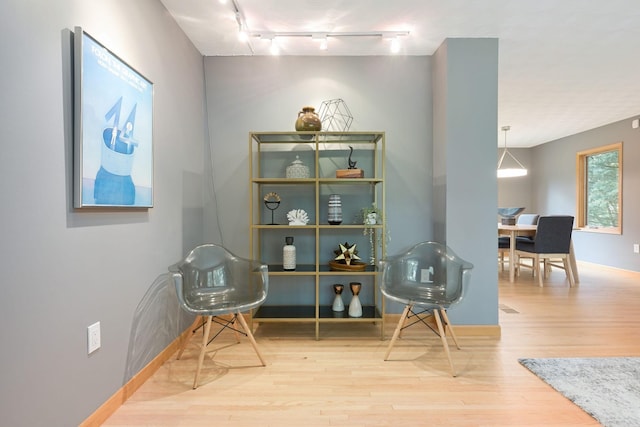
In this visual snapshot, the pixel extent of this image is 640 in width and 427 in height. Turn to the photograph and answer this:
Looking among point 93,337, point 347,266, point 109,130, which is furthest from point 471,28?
point 93,337

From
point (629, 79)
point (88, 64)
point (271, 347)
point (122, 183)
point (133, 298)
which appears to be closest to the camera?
point (88, 64)

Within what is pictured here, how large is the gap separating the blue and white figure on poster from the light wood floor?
1.09m

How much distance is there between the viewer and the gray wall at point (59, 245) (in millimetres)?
1143

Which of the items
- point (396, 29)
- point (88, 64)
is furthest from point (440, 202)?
point (88, 64)

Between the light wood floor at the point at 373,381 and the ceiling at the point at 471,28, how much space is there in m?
2.37

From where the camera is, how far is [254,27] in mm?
2529

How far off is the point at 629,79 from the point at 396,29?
284 cm

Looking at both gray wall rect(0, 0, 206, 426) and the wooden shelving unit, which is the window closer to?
the wooden shelving unit

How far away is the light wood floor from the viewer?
165 cm

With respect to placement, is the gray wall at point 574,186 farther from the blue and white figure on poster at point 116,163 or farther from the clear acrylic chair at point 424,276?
the blue and white figure on poster at point 116,163

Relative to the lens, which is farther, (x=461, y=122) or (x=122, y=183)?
(x=461, y=122)

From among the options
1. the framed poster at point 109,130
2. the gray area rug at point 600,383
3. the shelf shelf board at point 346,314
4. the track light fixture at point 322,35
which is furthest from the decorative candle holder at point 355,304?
the track light fixture at point 322,35

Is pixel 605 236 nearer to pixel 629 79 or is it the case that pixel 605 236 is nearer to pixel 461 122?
pixel 629 79

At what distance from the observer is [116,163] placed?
5.45 ft
